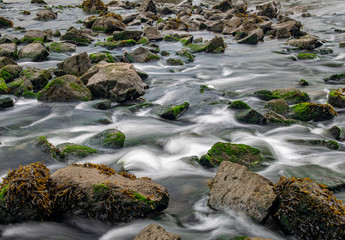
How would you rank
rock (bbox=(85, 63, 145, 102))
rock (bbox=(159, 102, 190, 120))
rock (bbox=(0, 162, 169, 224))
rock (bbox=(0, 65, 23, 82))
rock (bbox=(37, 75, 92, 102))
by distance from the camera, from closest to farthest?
rock (bbox=(0, 162, 169, 224)), rock (bbox=(159, 102, 190, 120)), rock (bbox=(37, 75, 92, 102)), rock (bbox=(85, 63, 145, 102)), rock (bbox=(0, 65, 23, 82))

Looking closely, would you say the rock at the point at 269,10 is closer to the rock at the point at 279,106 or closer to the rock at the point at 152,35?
the rock at the point at 152,35

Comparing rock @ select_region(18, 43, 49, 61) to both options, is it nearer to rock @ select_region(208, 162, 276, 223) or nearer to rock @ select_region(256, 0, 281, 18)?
rock @ select_region(208, 162, 276, 223)

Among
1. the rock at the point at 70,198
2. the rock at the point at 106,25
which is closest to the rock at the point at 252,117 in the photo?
the rock at the point at 70,198

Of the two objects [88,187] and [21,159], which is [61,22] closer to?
[21,159]

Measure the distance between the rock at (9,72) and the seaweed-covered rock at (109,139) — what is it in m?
5.13

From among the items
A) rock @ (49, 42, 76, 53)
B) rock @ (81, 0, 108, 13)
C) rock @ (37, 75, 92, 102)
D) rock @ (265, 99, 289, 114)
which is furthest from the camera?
rock @ (81, 0, 108, 13)

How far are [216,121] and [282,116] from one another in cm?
161

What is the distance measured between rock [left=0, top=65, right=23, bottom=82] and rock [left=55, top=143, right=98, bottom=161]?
5357mm

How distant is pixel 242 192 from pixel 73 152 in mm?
3289

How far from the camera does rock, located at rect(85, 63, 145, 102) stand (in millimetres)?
8884

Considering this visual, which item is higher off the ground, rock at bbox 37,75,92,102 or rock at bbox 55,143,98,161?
rock at bbox 37,75,92,102

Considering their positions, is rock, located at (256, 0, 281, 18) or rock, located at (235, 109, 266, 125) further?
rock, located at (256, 0, 281, 18)

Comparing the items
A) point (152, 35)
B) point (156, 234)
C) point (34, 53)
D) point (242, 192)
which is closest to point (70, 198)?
point (156, 234)

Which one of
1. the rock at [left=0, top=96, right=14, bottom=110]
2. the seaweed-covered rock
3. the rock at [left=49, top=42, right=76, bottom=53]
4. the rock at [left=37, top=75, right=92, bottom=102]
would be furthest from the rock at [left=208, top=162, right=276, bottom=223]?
the rock at [left=49, top=42, right=76, bottom=53]
